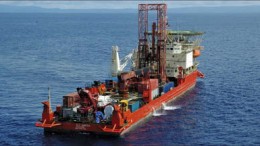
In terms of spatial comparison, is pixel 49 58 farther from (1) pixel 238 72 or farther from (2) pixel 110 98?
(2) pixel 110 98

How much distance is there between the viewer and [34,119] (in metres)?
67.2

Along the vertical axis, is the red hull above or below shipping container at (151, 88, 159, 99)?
below

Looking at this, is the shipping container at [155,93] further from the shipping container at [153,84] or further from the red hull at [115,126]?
the red hull at [115,126]

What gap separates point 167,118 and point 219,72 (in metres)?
45.7

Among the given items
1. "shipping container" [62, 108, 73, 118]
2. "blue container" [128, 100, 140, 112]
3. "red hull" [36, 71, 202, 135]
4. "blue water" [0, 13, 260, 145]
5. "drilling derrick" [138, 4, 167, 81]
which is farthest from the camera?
"drilling derrick" [138, 4, 167, 81]

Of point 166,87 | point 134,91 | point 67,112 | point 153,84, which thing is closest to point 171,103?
point 166,87

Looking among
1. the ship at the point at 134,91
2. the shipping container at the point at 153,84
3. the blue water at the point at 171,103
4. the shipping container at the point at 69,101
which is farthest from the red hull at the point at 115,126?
the shipping container at the point at 69,101

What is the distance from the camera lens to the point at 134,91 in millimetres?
77500

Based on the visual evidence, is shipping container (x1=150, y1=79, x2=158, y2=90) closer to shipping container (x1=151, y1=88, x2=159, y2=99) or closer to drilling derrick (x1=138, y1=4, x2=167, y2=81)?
shipping container (x1=151, y1=88, x2=159, y2=99)

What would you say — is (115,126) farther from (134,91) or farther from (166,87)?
(166,87)

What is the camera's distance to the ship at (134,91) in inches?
2335

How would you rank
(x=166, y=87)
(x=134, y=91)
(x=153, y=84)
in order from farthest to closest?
(x=166, y=87) → (x=134, y=91) → (x=153, y=84)

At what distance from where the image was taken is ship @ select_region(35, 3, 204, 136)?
5931 cm

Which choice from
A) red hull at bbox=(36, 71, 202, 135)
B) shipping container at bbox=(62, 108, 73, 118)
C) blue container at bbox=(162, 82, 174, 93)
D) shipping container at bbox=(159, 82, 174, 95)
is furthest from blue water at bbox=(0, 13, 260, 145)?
shipping container at bbox=(62, 108, 73, 118)
